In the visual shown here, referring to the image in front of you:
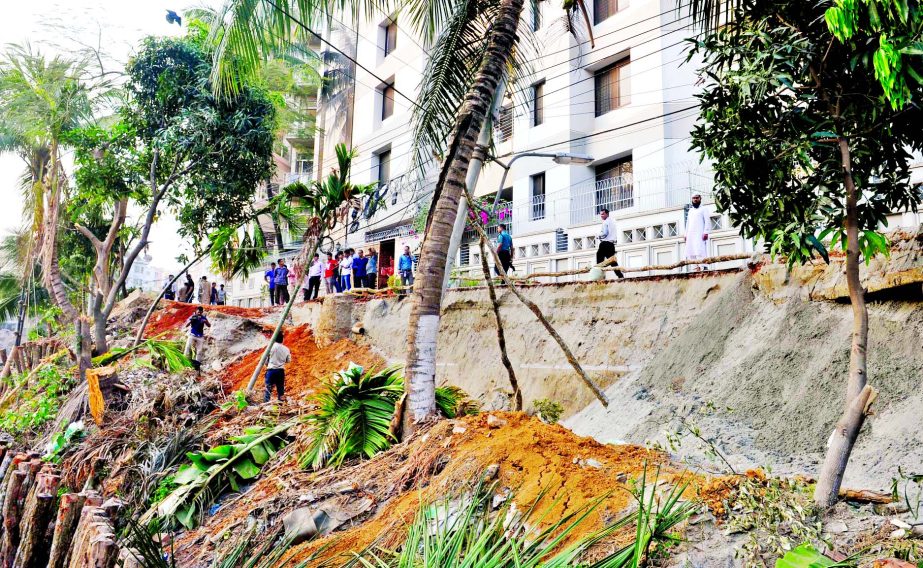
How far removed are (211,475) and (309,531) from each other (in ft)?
7.97

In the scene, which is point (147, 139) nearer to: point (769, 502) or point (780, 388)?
point (780, 388)

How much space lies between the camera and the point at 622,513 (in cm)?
409

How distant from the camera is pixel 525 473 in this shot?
16.0 feet

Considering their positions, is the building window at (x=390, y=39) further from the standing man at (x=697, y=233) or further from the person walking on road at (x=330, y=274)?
the standing man at (x=697, y=233)

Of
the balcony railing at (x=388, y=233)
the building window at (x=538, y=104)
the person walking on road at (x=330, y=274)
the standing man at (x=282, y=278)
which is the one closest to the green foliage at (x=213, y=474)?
the person walking on road at (x=330, y=274)

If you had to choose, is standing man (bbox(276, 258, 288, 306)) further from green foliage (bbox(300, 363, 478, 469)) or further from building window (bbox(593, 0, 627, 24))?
green foliage (bbox(300, 363, 478, 469))

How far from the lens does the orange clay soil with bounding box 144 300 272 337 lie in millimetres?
19500

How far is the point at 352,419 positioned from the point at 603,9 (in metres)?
16.0

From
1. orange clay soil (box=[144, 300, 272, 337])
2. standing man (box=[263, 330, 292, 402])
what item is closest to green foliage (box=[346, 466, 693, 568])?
standing man (box=[263, 330, 292, 402])

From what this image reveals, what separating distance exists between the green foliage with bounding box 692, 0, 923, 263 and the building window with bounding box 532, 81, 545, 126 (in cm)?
1546

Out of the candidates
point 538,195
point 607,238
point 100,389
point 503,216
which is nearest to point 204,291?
point 503,216

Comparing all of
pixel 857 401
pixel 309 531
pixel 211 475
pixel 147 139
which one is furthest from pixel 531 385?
pixel 147 139

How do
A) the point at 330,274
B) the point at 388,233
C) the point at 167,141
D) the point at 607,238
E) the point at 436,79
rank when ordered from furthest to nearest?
the point at 388,233 < the point at 330,274 < the point at 167,141 < the point at 607,238 < the point at 436,79

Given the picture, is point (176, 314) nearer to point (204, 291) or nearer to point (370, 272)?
point (204, 291)
